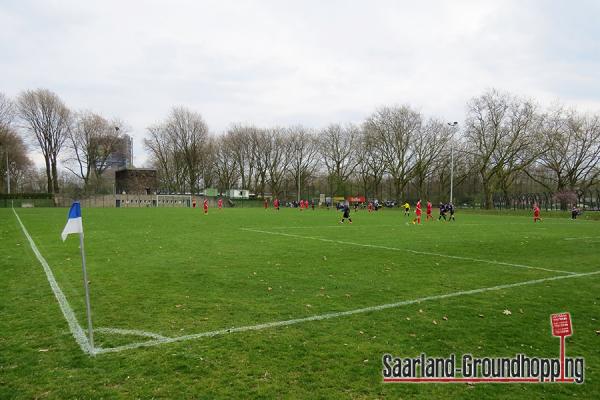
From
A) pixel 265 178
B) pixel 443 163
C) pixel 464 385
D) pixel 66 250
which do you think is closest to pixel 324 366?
pixel 464 385

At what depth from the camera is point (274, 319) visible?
6.19 m

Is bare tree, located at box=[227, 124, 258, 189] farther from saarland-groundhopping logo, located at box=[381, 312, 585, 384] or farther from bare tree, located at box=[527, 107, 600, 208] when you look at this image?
saarland-groundhopping logo, located at box=[381, 312, 585, 384]

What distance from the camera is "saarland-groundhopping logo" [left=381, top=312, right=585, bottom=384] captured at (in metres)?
A: 4.40

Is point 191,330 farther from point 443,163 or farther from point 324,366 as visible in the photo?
point 443,163

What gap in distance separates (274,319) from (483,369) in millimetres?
2847

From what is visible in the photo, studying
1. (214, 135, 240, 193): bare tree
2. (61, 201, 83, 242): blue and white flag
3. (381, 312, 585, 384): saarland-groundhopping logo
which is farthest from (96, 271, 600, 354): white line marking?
(214, 135, 240, 193): bare tree

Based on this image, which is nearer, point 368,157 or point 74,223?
point 74,223

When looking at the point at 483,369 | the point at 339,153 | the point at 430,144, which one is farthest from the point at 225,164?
the point at 483,369

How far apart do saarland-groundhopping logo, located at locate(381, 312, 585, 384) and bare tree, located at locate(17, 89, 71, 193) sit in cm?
7599

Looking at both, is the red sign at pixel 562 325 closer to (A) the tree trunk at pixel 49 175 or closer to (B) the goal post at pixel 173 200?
(B) the goal post at pixel 173 200

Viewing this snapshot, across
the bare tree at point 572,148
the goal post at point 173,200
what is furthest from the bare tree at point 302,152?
the bare tree at point 572,148

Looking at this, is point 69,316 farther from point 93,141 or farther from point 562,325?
point 93,141

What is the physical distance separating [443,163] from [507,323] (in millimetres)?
68735

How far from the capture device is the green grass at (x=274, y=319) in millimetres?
4141
